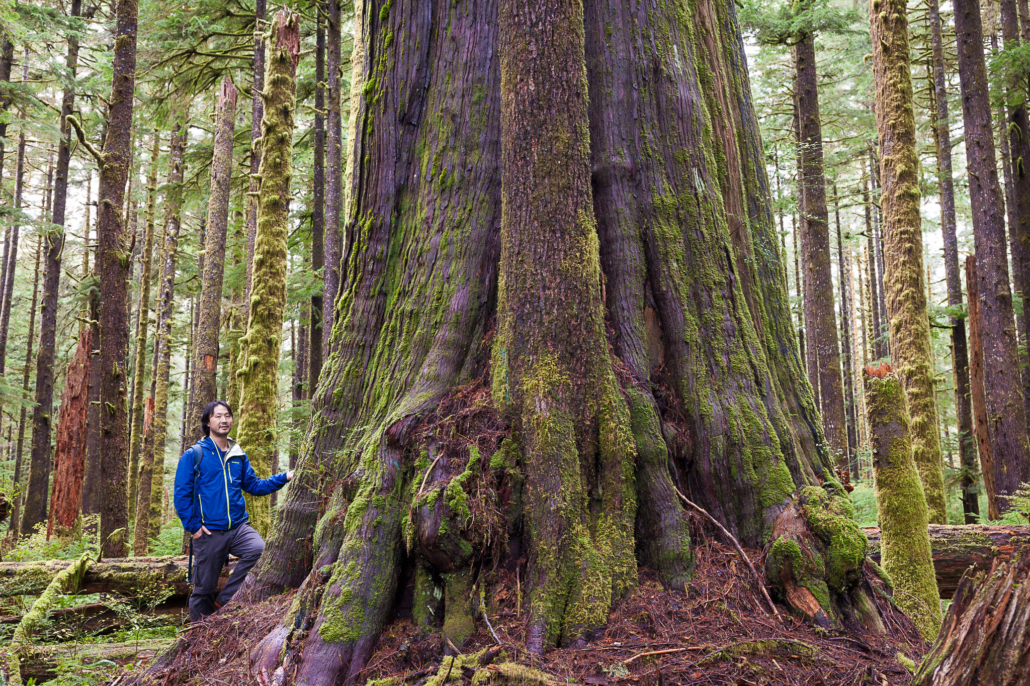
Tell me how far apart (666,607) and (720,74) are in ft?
13.0

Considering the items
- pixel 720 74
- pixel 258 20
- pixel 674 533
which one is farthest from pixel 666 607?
pixel 258 20

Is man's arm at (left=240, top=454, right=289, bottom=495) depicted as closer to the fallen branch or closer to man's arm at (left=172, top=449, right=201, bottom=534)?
man's arm at (left=172, top=449, right=201, bottom=534)

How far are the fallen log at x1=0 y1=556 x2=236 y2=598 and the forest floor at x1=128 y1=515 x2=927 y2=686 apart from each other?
308 cm

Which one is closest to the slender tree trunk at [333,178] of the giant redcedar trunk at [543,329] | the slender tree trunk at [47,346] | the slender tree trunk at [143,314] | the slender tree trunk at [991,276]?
the giant redcedar trunk at [543,329]

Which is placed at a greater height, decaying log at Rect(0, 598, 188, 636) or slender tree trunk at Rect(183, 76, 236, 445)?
slender tree trunk at Rect(183, 76, 236, 445)

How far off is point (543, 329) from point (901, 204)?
22.4 feet

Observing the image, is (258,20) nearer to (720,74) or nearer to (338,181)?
(338,181)

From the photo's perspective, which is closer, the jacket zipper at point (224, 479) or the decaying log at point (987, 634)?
the decaying log at point (987, 634)

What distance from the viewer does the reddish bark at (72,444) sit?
14609 millimetres

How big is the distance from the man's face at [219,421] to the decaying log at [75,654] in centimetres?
172

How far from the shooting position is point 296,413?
1494cm

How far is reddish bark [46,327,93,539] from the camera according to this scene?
14609 millimetres

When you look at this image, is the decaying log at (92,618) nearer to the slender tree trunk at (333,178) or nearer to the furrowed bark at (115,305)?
the furrowed bark at (115,305)

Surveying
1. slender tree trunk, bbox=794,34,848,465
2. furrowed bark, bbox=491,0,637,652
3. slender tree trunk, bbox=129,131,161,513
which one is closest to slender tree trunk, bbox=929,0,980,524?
slender tree trunk, bbox=794,34,848,465
